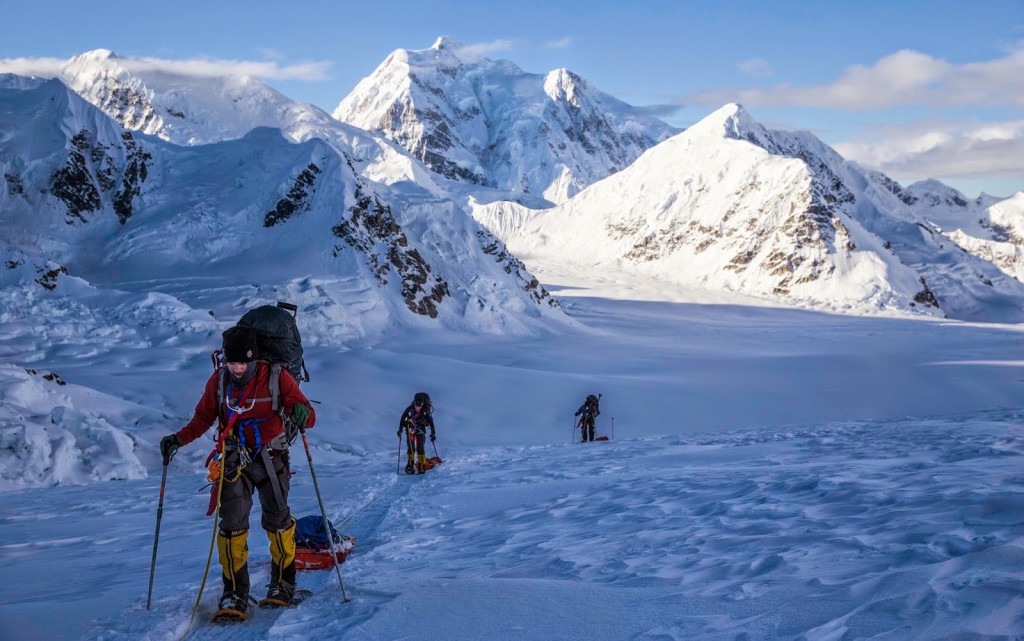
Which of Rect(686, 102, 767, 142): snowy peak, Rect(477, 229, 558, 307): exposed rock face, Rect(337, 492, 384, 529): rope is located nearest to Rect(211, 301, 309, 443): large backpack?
Rect(337, 492, 384, 529): rope

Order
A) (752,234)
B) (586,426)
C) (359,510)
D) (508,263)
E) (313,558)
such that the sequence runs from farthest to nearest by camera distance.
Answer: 1. (752,234)
2. (508,263)
3. (586,426)
4. (359,510)
5. (313,558)

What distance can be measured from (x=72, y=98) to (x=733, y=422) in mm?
37401

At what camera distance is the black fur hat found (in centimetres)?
446

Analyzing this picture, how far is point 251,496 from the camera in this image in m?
4.74

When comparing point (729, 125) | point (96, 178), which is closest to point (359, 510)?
point (96, 178)

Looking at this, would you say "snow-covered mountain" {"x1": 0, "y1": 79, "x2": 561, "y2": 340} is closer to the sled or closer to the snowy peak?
the sled

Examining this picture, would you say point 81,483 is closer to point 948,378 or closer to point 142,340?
point 142,340

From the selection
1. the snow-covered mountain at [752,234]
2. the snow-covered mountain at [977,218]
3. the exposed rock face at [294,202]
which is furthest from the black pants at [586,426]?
the snow-covered mountain at [977,218]

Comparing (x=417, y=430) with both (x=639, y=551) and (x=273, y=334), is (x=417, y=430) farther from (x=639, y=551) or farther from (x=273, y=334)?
(x=273, y=334)

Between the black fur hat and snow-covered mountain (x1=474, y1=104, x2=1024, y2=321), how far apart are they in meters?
73.4

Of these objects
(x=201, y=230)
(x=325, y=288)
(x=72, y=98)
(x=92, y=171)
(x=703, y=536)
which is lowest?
(x=703, y=536)

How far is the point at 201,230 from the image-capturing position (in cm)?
3703

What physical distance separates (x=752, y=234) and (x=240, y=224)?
63483 mm

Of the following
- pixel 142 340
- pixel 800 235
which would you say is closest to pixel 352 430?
pixel 142 340
